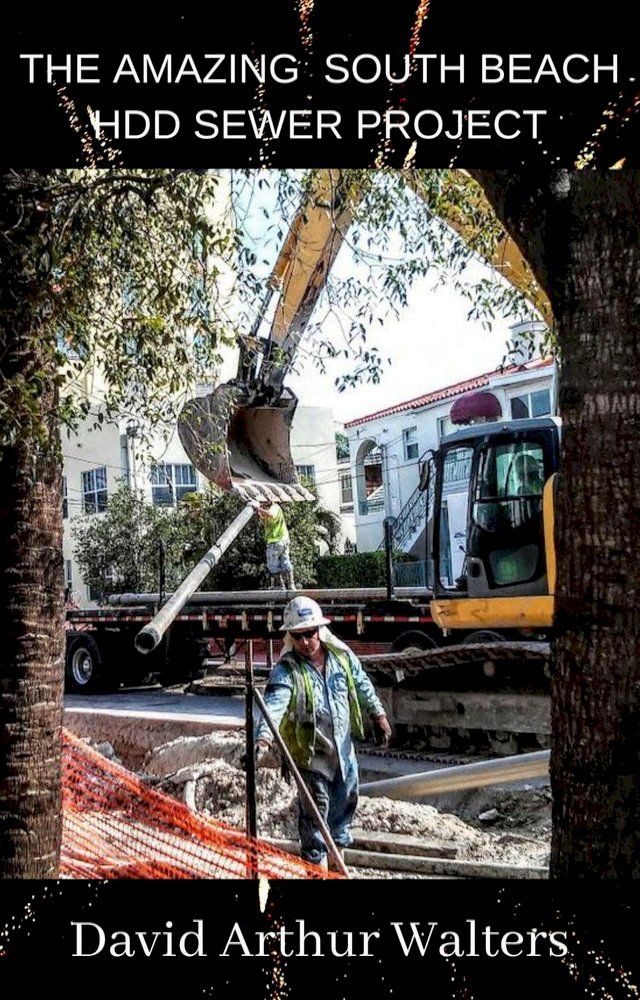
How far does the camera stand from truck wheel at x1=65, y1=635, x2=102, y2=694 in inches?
720

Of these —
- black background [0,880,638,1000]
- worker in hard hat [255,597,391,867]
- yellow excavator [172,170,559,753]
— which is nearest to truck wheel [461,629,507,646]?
yellow excavator [172,170,559,753]

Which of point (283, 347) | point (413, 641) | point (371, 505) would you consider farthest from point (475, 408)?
point (283, 347)

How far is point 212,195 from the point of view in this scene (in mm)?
5387

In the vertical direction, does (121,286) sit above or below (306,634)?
above

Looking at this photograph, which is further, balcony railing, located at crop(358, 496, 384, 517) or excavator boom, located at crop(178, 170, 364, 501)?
balcony railing, located at crop(358, 496, 384, 517)

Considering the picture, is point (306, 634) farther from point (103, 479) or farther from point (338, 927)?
point (103, 479)

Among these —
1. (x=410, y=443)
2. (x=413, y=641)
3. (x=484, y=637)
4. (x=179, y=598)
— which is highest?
(x=410, y=443)

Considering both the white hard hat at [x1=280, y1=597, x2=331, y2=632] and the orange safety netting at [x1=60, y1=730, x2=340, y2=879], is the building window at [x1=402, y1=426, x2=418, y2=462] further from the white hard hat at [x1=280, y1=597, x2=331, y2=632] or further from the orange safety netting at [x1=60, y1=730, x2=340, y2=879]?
the white hard hat at [x1=280, y1=597, x2=331, y2=632]

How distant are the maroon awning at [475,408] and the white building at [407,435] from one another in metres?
0.30

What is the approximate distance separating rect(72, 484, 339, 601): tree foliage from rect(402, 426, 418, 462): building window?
5.40 metres

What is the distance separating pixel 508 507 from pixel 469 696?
1.82m

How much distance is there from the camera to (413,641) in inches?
518

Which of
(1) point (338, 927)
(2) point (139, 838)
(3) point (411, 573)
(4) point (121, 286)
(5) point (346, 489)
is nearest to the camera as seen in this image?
(1) point (338, 927)

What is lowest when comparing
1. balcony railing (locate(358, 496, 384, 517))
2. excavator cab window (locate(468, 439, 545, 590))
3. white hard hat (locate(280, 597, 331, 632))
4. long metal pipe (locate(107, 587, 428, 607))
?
long metal pipe (locate(107, 587, 428, 607))
